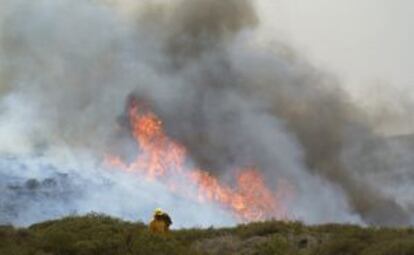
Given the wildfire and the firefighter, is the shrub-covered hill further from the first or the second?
the wildfire

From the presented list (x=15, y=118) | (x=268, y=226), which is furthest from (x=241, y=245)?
(x=15, y=118)

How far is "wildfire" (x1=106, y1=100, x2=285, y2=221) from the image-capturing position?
62906mm

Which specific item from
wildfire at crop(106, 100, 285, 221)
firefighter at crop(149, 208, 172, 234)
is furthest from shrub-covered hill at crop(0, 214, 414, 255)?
wildfire at crop(106, 100, 285, 221)

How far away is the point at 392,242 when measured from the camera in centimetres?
2014

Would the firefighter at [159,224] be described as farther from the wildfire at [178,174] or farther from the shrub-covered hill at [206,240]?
the wildfire at [178,174]

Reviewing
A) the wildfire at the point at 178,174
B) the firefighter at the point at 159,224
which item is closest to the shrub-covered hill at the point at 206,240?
the firefighter at the point at 159,224

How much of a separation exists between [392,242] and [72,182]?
45.1 meters

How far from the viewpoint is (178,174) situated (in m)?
63.8

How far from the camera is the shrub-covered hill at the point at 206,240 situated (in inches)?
792

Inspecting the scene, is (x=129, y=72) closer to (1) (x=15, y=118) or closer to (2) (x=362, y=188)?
(1) (x=15, y=118)

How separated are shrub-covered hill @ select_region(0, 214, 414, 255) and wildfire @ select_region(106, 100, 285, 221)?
35.8 meters

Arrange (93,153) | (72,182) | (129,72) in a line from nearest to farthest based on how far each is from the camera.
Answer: (72,182) < (93,153) < (129,72)

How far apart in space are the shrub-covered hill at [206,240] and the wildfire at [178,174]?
35798 millimetres

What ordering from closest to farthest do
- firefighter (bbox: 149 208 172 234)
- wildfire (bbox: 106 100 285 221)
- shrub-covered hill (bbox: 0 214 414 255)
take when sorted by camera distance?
shrub-covered hill (bbox: 0 214 414 255) < firefighter (bbox: 149 208 172 234) < wildfire (bbox: 106 100 285 221)
